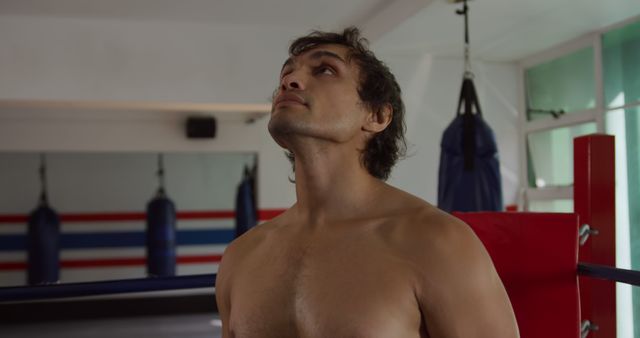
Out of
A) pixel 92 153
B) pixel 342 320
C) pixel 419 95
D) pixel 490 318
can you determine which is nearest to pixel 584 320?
pixel 490 318

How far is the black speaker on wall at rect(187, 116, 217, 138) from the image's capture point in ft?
19.2

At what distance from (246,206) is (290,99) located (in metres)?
4.67

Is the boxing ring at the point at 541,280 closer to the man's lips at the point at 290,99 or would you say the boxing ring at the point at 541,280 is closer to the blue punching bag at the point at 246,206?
the man's lips at the point at 290,99

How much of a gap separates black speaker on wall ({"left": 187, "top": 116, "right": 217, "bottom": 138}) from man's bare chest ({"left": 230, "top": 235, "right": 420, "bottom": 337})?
455 cm

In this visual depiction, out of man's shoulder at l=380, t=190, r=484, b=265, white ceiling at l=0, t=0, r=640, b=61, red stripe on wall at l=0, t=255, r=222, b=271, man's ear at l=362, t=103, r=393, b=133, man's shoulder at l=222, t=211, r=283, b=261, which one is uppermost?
white ceiling at l=0, t=0, r=640, b=61

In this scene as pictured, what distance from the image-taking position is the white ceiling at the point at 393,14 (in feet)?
13.3

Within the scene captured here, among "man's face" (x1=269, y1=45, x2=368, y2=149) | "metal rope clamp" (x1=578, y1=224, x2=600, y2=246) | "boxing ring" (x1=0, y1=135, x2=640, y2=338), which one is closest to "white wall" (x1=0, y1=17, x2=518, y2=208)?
"boxing ring" (x1=0, y1=135, x2=640, y2=338)

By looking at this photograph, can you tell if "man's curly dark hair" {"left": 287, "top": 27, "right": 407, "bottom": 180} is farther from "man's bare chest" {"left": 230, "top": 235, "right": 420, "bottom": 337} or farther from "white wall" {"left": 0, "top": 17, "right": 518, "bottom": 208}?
"white wall" {"left": 0, "top": 17, "right": 518, "bottom": 208}

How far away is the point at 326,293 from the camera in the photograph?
4.10ft

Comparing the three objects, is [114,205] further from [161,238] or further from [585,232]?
[585,232]

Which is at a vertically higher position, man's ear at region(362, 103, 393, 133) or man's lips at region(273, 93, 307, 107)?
man's lips at region(273, 93, 307, 107)

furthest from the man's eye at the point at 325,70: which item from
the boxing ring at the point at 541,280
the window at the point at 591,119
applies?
the window at the point at 591,119

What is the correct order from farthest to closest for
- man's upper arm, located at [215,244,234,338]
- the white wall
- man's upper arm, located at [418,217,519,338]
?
the white wall → man's upper arm, located at [215,244,234,338] → man's upper arm, located at [418,217,519,338]

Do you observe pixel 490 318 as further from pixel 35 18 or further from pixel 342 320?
pixel 35 18
